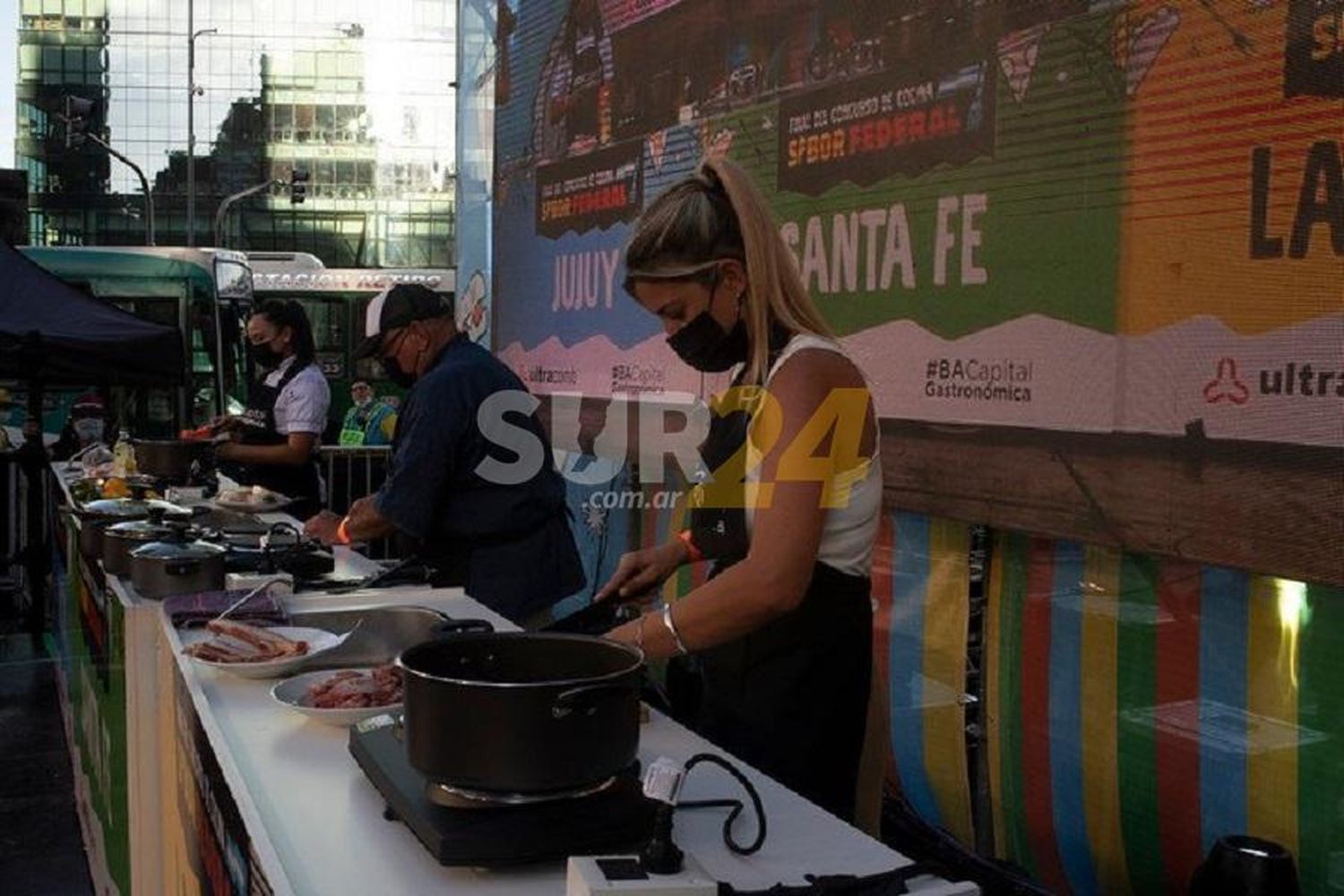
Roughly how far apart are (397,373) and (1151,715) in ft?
7.35

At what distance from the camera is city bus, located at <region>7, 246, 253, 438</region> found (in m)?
15.3

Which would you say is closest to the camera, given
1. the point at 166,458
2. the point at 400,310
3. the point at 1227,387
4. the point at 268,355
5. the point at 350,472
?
the point at 1227,387

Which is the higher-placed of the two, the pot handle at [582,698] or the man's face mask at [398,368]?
the man's face mask at [398,368]

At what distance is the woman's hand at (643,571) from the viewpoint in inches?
94.7

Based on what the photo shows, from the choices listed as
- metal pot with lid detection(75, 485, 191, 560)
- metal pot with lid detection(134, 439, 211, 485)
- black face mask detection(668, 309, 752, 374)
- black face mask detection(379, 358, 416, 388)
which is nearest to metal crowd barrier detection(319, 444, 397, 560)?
metal pot with lid detection(134, 439, 211, 485)

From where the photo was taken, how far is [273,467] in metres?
6.31

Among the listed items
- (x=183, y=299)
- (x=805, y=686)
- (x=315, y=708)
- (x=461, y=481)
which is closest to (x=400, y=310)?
(x=461, y=481)

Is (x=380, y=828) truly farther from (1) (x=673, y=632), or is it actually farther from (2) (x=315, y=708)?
(1) (x=673, y=632)

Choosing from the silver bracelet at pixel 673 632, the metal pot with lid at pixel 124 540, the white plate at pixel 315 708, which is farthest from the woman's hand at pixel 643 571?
the metal pot with lid at pixel 124 540

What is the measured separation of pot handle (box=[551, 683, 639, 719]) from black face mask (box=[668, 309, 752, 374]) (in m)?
0.92

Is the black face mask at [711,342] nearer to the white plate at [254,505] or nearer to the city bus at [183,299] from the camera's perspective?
the white plate at [254,505]

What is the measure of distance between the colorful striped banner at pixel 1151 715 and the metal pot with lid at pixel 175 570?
1808 mm

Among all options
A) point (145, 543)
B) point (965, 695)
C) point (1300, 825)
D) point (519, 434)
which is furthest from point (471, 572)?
point (1300, 825)

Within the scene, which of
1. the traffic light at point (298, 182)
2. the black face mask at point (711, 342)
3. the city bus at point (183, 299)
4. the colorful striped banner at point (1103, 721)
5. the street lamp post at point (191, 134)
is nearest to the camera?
the black face mask at point (711, 342)
